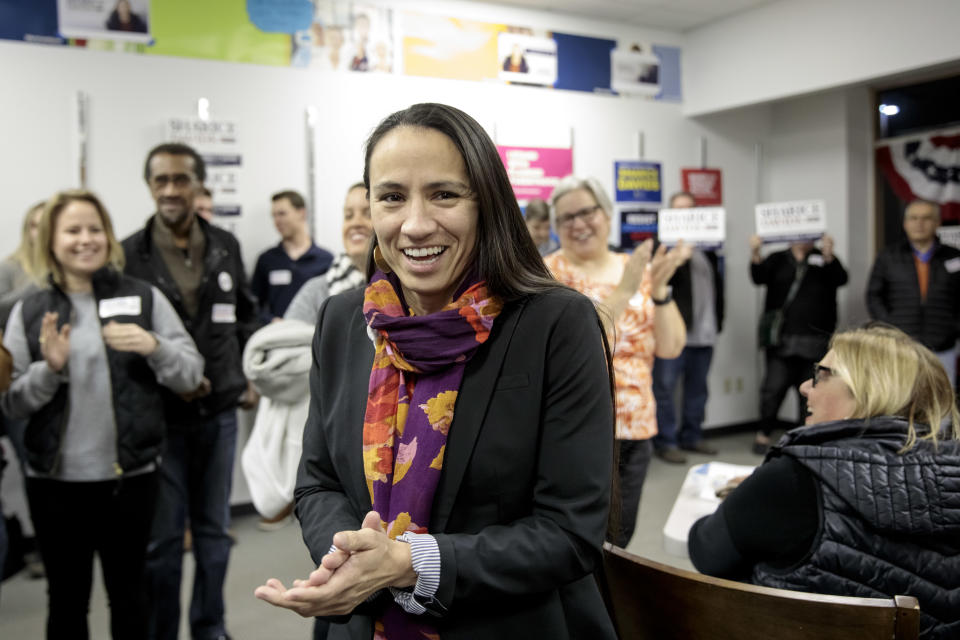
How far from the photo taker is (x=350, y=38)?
5023 millimetres

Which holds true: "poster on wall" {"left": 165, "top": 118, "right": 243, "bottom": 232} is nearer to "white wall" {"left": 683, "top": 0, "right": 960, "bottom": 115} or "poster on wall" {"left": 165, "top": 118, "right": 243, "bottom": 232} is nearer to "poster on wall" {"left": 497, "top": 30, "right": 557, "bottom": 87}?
"poster on wall" {"left": 497, "top": 30, "right": 557, "bottom": 87}

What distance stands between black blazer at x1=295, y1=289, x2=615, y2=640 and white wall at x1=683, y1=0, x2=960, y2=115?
16.3ft

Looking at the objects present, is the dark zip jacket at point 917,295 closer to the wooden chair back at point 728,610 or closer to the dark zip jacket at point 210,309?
the dark zip jacket at point 210,309

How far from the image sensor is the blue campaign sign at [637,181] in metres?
6.25

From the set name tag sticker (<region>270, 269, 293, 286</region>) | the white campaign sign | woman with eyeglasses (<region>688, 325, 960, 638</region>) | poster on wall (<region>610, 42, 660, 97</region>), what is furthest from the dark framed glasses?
poster on wall (<region>610, 42, 660, 97</region>)

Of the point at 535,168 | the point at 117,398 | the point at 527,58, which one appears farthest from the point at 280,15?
the point at 117,398

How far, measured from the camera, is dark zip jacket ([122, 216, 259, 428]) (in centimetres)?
278

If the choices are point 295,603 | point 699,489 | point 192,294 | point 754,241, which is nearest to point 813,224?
point 754,241

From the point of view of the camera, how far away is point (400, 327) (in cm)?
114

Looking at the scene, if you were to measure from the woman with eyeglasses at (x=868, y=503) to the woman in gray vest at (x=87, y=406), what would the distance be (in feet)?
5.75

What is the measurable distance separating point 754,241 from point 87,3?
4.82 m

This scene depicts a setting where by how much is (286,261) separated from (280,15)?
62.8 inches

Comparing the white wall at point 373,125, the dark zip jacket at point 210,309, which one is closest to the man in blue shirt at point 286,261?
the white wall at point 373,125

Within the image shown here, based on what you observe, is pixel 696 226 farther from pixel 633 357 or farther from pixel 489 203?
pixel 489 203
